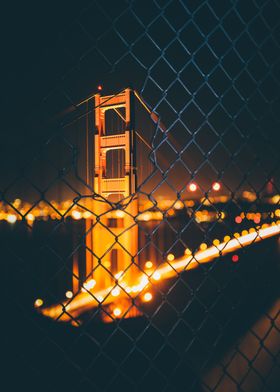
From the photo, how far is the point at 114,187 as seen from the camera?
16.1 feet

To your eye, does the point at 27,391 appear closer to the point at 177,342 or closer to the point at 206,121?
the point at 177,342

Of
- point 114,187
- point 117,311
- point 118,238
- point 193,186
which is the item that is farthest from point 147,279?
point 117,311

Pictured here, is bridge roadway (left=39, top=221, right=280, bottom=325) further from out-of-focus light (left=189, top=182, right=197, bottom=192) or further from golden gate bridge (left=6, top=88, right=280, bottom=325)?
out-of-focus light (left=189, top=182, right=197, bottom=192)

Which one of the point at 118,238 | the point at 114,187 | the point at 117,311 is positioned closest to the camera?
the point at 118,238

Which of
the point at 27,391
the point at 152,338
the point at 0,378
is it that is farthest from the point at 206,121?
the point at 152,338

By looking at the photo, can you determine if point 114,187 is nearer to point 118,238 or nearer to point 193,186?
point 118,238

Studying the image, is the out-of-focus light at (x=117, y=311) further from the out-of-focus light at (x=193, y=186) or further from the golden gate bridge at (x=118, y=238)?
the out-of-focus light at (x=193, y=186)

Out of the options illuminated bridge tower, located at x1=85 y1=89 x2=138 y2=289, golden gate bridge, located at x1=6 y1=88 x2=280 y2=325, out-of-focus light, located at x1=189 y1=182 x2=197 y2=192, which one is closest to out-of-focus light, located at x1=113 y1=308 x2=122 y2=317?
golden gate bridge, located at x1=6 y1=88 x2=280 y2=325

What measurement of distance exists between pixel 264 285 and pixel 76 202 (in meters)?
0.69

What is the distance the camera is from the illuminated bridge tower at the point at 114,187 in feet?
2.62

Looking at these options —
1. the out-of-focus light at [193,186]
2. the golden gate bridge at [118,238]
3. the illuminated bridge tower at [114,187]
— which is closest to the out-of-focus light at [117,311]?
the golden gate bridge at [118,238]

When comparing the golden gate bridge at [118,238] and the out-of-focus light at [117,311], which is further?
the out-of-focus light at [117,311]

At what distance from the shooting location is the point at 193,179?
91cm

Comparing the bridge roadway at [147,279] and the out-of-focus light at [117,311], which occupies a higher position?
the out-of-focus light at [117,311]
